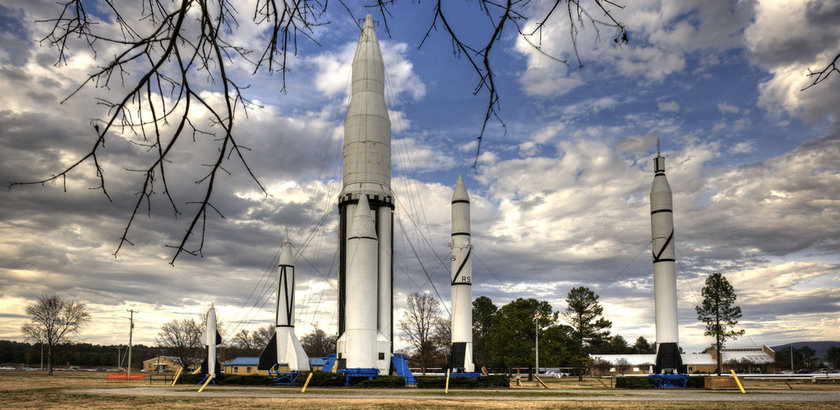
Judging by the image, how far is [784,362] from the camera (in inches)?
3787

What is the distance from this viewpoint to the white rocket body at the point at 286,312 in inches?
1991

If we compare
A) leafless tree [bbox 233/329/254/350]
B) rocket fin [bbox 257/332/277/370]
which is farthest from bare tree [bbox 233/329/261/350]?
rocket fin [bbox 257/332/277/370]

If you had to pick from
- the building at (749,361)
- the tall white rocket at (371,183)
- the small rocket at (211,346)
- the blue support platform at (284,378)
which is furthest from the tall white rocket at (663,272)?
the building at (749,361)

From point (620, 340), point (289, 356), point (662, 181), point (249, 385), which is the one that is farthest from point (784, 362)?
point (249, 385)

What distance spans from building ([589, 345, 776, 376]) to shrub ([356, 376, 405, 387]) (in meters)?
48.1

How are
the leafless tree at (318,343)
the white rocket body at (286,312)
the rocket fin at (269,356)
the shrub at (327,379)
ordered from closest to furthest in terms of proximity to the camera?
the shrub at (327,379) → the white rocket body at (286,312) → the rocket fin at (269,356) → the leafless tree at (318,343)

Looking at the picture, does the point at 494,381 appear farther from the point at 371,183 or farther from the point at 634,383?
the point at 371,183

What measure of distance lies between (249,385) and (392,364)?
31.7ft

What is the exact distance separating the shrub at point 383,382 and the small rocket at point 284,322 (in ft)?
46.7

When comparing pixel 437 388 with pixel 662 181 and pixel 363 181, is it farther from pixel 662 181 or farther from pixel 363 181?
pixel 662 181

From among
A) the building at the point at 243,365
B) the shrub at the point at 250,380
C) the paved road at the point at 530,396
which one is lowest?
the building at the point at 243,365

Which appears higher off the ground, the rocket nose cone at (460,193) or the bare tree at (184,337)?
the rocket nose cone at (460,193)

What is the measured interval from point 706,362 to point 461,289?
55076mm

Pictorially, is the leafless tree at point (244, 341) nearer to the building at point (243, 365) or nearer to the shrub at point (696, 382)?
the building at point (243, 365)
